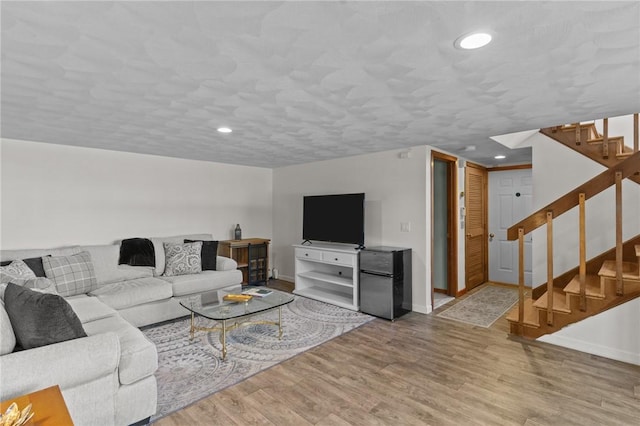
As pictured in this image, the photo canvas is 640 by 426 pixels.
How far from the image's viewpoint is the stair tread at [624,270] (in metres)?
2.60

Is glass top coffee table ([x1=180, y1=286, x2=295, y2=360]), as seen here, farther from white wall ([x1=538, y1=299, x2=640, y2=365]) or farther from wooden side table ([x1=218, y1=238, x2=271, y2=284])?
white wall ([x1=538, y1=299, x2=640, y2=365])

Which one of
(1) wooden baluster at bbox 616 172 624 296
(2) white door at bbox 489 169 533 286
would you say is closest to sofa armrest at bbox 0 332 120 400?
(1) wooden baluster at bbox 616 172 624 296

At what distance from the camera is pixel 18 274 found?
2.79m

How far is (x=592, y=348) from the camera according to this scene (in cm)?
302

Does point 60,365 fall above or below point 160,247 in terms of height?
below

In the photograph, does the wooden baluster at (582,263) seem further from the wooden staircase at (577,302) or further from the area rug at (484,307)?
the area rug at (484,307)

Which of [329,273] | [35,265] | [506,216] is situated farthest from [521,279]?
[35,265]

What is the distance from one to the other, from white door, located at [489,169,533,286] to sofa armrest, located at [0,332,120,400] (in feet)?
19.1

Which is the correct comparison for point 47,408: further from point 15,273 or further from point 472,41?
point 472,41

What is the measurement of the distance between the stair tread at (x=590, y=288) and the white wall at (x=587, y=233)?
0.74 ft

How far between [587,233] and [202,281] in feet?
14.4

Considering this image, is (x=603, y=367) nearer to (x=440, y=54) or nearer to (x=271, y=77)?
(x=440, y=54)

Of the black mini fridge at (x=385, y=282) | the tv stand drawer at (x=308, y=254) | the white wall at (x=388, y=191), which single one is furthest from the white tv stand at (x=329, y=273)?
the white wall at (x=388, y=191)

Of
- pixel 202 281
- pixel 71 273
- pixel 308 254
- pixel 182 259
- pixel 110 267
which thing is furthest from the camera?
pixel 308 254
